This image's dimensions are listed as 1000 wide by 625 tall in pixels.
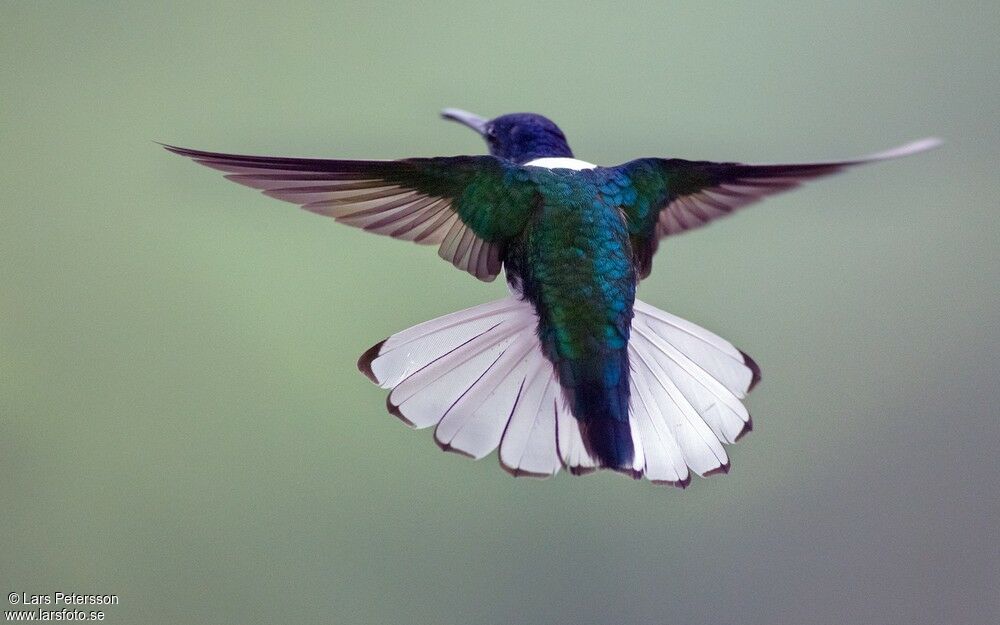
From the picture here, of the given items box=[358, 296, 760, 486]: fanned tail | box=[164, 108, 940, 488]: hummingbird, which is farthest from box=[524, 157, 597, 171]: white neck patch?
box=[358, 296, 760, 486]: fanned tail

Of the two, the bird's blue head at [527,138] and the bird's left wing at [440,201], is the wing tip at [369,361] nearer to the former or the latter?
the bird's left wing at [440,201]

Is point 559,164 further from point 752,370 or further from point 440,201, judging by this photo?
point 752,370

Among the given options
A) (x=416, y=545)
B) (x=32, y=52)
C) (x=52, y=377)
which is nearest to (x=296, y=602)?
(x=416, y=545)

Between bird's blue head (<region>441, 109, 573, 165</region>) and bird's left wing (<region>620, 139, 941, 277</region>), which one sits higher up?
bird's blue head (<region>441, 109, 573, 165</region>)

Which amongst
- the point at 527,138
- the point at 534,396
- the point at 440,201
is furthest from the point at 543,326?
the point at 527,138

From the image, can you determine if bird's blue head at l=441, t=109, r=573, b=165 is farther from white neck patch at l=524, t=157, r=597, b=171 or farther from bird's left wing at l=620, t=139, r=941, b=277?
bird's left wing at l=620, t=139, r=941, b=277

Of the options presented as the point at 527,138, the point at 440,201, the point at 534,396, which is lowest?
the point at 534,396
